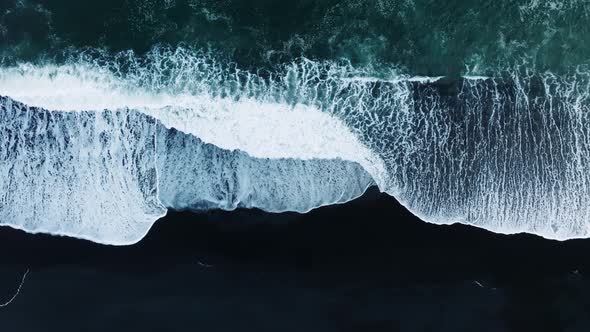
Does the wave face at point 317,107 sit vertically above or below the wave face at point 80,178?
above

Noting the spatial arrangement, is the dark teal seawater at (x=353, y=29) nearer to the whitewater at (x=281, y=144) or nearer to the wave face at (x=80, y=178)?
the whitewater at (x=281, y=144)

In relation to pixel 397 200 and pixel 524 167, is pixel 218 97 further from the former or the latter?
pixel 524 167

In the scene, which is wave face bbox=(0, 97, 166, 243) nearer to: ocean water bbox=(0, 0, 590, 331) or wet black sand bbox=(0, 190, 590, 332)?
ocean water bbox=(0, 0, 590, 331)

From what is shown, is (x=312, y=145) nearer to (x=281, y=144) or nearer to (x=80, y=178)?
(x=281, y=144)

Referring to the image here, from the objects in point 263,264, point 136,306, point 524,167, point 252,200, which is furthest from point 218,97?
point 524,167

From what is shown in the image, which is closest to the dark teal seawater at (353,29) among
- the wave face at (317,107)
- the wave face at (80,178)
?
the wave face at (317,107)

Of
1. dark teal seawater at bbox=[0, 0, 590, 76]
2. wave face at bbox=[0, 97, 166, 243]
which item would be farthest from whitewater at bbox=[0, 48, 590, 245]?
dark teal seawater at bbox=[0, 0, 590, 76]

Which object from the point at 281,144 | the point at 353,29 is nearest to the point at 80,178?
the point at 281,144
